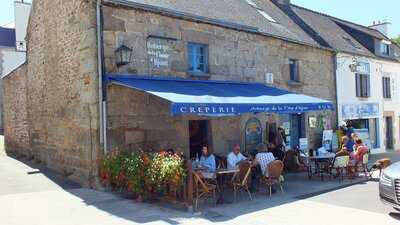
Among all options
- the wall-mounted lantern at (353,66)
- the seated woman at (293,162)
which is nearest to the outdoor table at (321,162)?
the seated woman at (293,162)

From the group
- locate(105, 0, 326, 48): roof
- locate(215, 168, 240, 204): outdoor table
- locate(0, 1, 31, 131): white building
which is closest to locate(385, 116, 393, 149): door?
locate(105, 0, 326, 48): roof

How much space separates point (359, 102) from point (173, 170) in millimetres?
15154

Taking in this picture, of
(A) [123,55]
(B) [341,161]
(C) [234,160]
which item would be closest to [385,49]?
(B) [341,161]

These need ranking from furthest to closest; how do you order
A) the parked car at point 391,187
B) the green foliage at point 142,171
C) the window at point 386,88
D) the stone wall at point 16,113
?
the window at point 386,88, the stone wall at point 16,113, the green foliage at point 142,171, the parked car at point 391,187

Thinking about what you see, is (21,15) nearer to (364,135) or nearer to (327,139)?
(327,139)

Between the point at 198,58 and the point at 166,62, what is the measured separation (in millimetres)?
1577

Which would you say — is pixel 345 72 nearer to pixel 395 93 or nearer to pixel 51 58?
pixel 395 93

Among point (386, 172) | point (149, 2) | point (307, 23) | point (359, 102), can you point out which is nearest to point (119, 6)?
point (149, 2)

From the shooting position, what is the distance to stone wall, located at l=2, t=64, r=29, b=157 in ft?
54.7

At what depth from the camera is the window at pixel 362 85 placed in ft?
69.4

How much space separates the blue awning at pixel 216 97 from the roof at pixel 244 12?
2.10 meters

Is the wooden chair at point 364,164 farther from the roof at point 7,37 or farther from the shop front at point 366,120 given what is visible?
the roof at point 7,37

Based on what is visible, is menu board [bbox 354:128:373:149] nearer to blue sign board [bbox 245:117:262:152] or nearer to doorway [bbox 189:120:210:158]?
blue sign board [bbox 245:117:262:152]

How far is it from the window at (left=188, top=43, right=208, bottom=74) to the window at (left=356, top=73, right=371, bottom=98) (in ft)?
36.2
